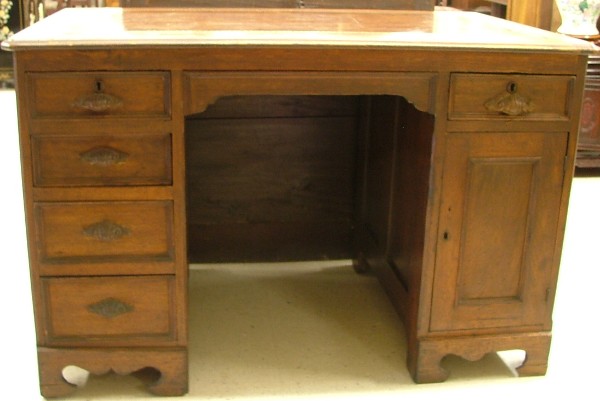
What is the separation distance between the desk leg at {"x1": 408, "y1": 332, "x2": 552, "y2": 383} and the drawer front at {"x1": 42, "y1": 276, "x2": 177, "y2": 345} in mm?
573

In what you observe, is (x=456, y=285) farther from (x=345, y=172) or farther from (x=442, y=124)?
(x=345, y=172)

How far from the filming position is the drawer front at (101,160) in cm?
167

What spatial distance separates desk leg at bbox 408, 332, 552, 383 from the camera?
6.22 ft

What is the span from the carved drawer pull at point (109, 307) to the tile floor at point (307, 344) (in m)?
0.21

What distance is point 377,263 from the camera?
2.40m

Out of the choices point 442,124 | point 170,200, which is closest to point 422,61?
point 442,124

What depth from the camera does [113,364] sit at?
1.81m

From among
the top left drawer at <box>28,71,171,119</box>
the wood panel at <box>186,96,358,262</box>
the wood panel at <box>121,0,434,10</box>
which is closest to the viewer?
the top left drawer at <box>28,71,171,119</box>

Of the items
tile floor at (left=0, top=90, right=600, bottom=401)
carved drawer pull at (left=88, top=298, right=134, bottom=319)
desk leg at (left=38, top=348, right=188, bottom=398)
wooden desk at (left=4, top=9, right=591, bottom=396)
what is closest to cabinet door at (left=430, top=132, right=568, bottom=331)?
wooden desk at (left=4, top=9, right=591, bottom=396)

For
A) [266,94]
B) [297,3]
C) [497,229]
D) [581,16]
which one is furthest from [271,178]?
[581,16]

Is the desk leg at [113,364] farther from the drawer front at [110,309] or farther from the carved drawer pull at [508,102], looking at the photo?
the carved drawer pull at [508,102]

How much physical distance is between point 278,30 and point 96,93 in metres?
0.44

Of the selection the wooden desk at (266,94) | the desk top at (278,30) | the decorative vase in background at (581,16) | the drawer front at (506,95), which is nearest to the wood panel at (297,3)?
the desk top at (278,30)

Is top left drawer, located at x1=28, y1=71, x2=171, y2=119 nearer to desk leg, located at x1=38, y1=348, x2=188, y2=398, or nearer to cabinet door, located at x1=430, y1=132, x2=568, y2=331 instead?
desk leg, located at x1=38, y1=348, x2=188, y2=398
